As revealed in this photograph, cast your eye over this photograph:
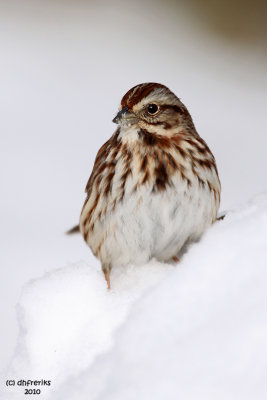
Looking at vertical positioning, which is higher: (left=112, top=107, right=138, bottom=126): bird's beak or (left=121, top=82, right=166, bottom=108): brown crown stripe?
(left=121, top=82, right=166, bottom=108): brown crown stripe

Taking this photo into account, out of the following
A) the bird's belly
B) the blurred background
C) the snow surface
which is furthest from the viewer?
the blurred background

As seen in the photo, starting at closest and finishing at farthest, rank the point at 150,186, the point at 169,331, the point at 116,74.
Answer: the point at 169,331, the point at 150,186, the point at 116,74

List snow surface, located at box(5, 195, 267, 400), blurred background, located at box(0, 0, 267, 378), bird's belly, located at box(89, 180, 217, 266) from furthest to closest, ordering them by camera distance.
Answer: blurred background, located at box(0, 0, 267, 378) → bird's belly, located at box(89, 180, 217, 266) → snow surface, located at box(5, 195, 267, 400)

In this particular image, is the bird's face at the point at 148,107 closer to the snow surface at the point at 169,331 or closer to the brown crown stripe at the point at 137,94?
the brown crown stripe at the point at 137,94

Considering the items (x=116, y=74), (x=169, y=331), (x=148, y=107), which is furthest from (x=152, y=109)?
(x=116, y=74)

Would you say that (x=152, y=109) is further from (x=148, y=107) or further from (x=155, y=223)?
(x=155, y=223)

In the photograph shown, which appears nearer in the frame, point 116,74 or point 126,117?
point 126,117

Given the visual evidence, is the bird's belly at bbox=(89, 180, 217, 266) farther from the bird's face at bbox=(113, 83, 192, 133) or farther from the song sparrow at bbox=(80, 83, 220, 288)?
the bird's face at bbox=(113, 83, 192, 133)

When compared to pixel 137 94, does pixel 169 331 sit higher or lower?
lower

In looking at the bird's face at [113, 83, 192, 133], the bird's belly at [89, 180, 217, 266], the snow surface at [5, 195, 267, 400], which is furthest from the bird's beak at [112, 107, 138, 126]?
the snow surface at [5, 195, 267, 400]
